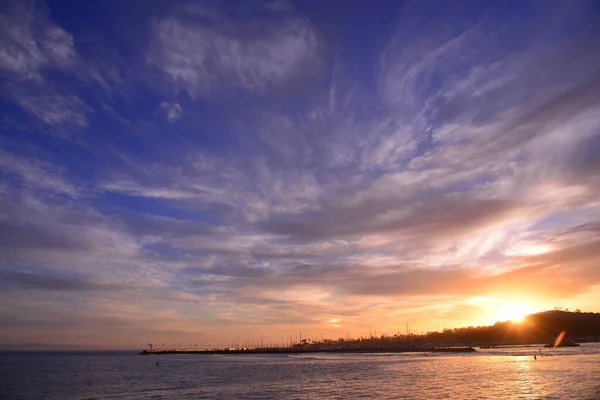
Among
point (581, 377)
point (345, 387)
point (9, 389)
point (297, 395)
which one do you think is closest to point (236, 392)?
point (297, 395)

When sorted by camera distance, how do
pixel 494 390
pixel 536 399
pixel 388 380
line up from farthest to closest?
pixel 388 380
pixel 494 390
pixel 536 399

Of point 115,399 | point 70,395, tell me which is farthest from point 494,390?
point 70,395

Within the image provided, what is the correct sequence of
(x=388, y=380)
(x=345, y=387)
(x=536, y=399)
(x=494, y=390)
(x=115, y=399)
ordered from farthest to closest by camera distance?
1. (x=388, y=380)
2. (x=345, y=387)
3. (x=115, y=399)
4. (x=494, y=390)
5. (x=536, y=399)

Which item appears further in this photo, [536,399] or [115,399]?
[115,399]

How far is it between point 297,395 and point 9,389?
60.3 metres

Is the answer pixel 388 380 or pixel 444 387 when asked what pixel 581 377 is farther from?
pixel 388 380

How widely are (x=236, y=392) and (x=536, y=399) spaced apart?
4436cm

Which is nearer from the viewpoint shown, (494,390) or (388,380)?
(494,390)

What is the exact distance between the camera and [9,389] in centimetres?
8819

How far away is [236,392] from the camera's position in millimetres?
74375

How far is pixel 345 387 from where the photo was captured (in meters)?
76.8

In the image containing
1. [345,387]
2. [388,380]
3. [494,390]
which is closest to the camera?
[494,390]

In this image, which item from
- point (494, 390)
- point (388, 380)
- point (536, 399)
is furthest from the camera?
point (388, 380)

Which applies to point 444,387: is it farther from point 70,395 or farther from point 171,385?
point 70,395
